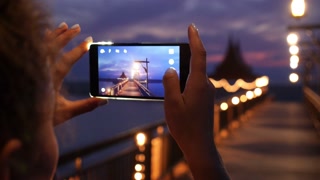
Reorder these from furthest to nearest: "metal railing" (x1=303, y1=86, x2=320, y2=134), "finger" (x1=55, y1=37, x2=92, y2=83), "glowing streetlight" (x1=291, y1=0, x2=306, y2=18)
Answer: "glowing streetlight" (x1=291, y1=0, x2=306, y2=18) < "metal railing" (x1=303, y1=86, x2=320, y2=134) < "finger" (x1=55, y1=37, x2=92, y2=83)

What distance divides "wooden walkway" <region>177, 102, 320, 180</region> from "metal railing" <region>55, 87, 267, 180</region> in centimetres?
94

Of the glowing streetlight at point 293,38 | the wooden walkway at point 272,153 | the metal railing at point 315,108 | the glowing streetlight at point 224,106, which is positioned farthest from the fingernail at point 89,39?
the glowing streetlight at point 293,38

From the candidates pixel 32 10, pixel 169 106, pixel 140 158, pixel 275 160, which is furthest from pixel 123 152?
pixel 275 160

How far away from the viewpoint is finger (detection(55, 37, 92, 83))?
1675 millimetres

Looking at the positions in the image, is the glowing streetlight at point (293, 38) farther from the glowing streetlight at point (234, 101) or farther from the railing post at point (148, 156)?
the railing post at point (148, 156)

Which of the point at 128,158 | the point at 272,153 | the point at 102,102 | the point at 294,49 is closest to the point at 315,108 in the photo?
the point at 272,153

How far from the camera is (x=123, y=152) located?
220 inches

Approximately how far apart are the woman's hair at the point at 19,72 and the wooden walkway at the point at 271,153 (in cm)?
854

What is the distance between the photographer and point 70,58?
5.87 ft

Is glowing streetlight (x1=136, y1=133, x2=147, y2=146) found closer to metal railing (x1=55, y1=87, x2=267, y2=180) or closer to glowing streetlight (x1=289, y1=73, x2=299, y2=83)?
metal railing (x1=55, y1=87, x2=267, y2=180)

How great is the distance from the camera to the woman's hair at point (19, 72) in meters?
0.91

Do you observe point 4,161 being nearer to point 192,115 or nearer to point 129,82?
point 192,115

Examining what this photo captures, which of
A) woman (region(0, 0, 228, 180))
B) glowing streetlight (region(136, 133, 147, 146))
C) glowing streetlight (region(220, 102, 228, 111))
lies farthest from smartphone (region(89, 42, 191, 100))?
glowing streetlight (region(220, 102, 228, 111))

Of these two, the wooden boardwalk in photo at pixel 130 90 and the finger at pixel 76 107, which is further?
the wooden boardwalk in photo at pixel 130 90
